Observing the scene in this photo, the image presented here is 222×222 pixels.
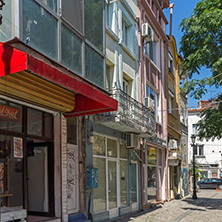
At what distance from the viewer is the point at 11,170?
316 inches

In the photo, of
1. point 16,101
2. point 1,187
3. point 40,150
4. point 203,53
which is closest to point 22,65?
point 16,101

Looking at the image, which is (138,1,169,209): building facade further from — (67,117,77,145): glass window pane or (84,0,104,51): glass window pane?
(84,0,104,51): glass window pane

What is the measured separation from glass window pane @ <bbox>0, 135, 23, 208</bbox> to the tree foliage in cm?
1005

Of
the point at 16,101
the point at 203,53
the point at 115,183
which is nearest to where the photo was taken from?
the point at 16,101

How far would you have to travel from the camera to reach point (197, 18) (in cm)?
1623

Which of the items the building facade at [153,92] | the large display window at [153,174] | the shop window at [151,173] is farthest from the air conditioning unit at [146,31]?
the shop window at [151,173]

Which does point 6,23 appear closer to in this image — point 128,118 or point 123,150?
point 128,118

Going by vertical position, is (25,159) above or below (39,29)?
below

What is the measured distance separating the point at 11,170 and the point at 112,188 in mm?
6100

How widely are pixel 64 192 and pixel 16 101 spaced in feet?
9.83

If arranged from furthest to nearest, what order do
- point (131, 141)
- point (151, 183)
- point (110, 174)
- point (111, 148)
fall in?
1. point (151, 183)
2. point (131, 141)
3. point (111, 148)
4. point (110, 174)

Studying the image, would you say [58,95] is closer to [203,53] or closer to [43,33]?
[43,33]

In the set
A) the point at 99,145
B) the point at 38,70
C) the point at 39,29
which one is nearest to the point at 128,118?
the point at 99,145

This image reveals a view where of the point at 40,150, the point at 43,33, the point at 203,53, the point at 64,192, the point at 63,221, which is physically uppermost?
the point at 203,53
